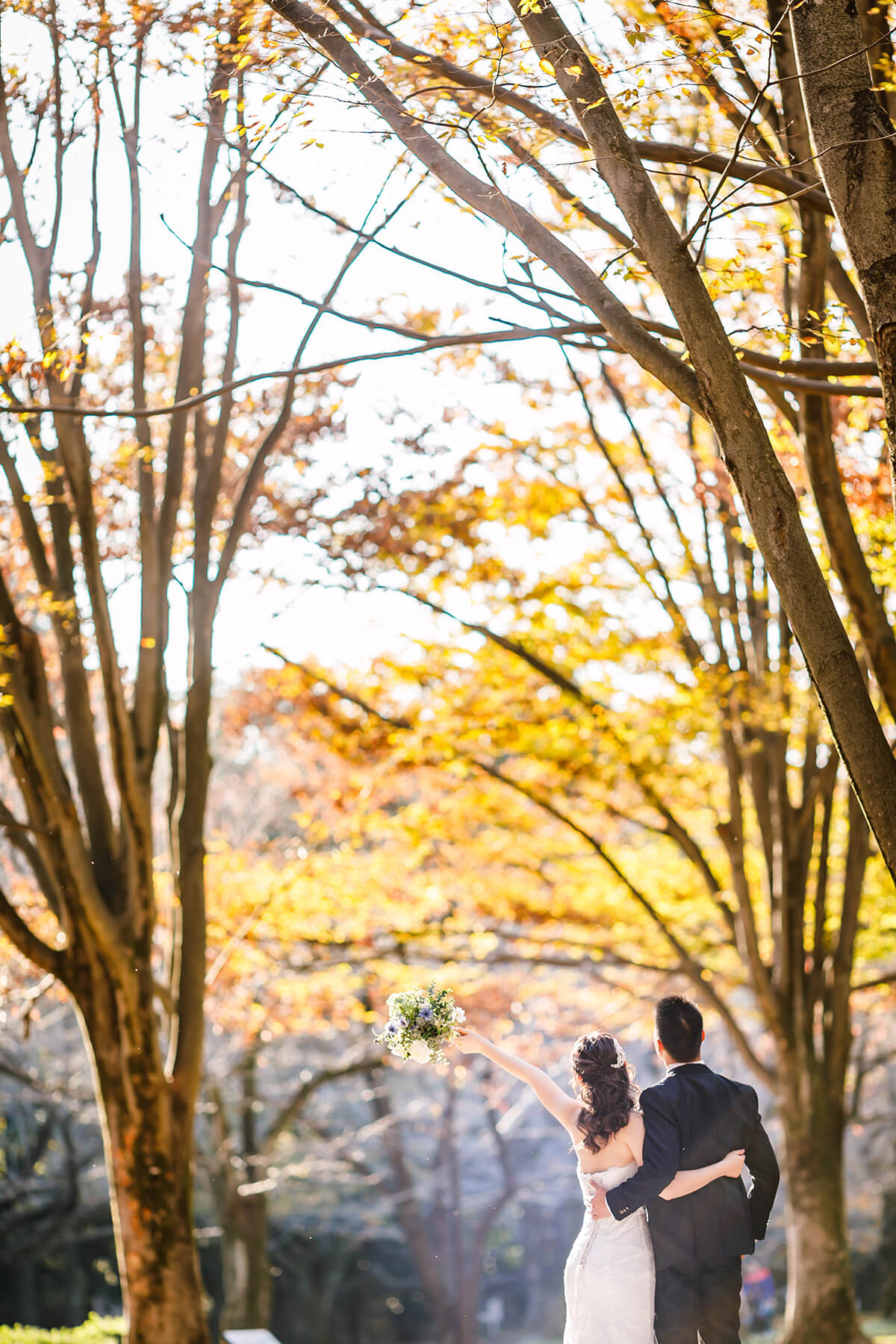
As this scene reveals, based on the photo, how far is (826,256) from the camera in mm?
4574

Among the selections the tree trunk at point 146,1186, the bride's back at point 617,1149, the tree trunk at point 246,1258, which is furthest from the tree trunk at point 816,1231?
the tree trunk at point 246,1258

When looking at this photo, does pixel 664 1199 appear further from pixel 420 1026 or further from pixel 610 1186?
pixel 420 1026

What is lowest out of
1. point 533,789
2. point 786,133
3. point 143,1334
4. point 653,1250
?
point 143,1334

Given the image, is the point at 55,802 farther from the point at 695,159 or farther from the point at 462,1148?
the point at 462,1148

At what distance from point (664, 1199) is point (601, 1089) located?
40 centimetres

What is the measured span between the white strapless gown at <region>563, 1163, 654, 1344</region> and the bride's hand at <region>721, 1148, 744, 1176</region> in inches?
11.3

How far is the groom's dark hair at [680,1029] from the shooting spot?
3.61 meters

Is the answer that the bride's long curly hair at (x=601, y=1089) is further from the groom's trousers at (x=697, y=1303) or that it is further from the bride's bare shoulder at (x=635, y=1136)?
the groom's trousers at (x=697, y=1303)

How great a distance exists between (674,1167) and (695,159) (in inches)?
129

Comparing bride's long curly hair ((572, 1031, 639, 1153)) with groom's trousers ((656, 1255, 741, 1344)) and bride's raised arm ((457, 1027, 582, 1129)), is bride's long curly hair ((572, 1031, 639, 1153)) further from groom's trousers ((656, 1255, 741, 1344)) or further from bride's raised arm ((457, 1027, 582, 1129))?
groom's trousers ((656, 1255, 741, 1344))

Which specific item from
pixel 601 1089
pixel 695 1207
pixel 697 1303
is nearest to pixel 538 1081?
pixel 601 1089

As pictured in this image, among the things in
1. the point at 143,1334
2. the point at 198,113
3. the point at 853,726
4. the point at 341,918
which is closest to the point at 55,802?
the point at 143,1334

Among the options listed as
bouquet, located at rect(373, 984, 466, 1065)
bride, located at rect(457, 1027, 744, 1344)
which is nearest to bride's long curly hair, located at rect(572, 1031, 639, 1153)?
A: bride, located at rect(457, 1027, 744, 1344)

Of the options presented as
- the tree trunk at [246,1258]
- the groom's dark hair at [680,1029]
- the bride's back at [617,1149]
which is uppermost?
the groom's dark hair at [680,1029]
